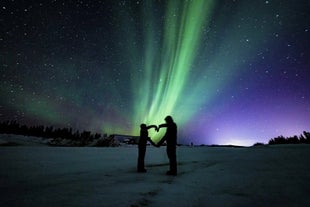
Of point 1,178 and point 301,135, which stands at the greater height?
point 301,135

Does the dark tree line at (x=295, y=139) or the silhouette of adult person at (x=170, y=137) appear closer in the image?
the silhouette of adult person at (x=170, y=137)

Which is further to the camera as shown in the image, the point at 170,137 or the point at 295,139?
the point at 295,139

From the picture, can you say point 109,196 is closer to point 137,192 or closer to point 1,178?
point 137,192

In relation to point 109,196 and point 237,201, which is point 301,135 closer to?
point 237,201

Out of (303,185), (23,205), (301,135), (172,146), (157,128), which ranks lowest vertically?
(23,205)

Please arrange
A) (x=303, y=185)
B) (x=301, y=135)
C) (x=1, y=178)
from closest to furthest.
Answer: (x=303, y=185) → (x=1, y=178) → (x=301, y=135)

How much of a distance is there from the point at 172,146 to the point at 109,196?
3.46m

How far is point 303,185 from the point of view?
411 cm

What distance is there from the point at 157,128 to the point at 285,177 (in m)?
3.94

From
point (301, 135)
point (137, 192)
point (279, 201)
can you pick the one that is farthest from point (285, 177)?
point (301, 135)

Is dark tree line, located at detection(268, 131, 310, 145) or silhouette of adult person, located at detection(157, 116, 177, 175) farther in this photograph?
dark tree line, located at detection(268, 131, 310, 145)

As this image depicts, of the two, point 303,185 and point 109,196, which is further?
point 303,185

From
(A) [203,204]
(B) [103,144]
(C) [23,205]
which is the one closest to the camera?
(C) [23,205]

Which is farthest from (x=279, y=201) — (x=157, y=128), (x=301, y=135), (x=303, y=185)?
(x=301, y=135)
